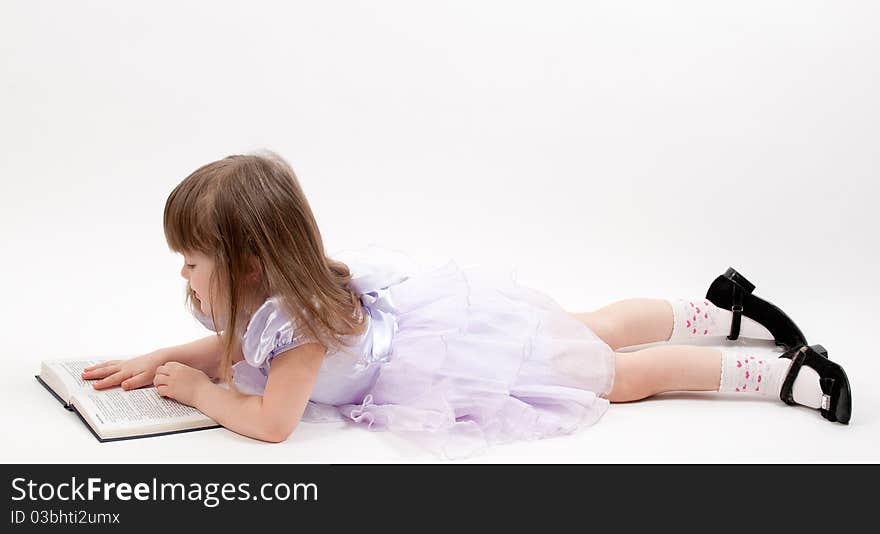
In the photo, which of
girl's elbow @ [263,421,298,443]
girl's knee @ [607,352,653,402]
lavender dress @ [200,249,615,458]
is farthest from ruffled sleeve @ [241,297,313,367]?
girl's knee @ [607,352,653,402]

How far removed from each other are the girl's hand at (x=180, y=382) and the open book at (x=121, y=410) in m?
0.01

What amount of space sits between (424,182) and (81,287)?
985 mm

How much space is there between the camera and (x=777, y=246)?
2.73 m

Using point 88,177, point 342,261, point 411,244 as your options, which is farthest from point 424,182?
point 342,261

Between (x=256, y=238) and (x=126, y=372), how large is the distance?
17.3 inches

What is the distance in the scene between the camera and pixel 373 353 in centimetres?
170

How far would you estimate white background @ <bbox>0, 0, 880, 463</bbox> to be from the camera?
2672 millimetres

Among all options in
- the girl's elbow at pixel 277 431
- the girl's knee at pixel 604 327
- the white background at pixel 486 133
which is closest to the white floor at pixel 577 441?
the girl's elbow at pixel 277 431

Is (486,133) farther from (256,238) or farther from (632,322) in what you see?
(256,238)

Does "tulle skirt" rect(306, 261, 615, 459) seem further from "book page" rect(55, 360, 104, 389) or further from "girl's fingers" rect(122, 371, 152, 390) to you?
"book page" rect(55, 360, 104, 389)

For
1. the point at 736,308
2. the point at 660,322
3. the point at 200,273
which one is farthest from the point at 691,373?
the point at 200,273

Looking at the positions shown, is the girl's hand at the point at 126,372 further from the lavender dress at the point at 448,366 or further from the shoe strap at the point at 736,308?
the shoe strap at the point at 736,308

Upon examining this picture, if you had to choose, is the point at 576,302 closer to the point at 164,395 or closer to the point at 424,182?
the point at 424,182

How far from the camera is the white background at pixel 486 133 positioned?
2.67 m
